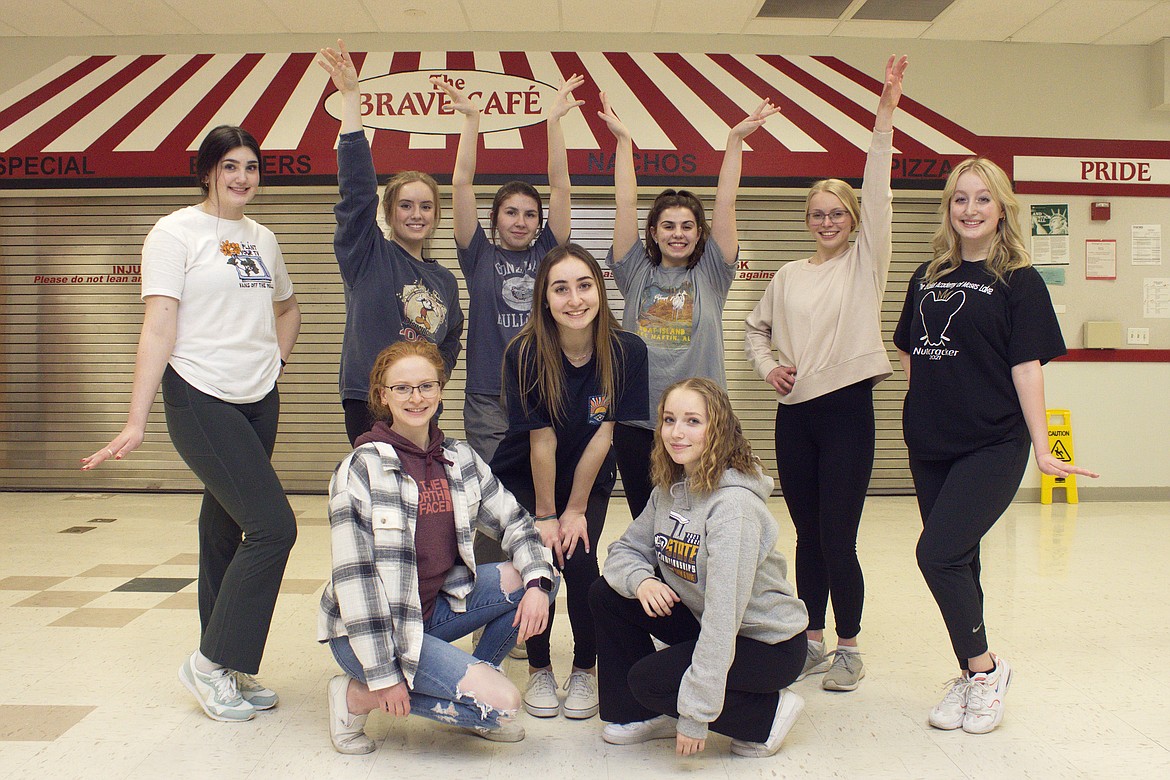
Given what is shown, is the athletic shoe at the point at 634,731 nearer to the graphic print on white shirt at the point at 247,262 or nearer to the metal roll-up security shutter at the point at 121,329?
the graphic print on white shirt at the point at 247,262

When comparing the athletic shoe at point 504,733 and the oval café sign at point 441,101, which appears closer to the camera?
the athletic shoe at point 504,733

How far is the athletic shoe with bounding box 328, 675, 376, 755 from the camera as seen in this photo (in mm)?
2291

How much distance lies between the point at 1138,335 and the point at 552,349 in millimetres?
5476

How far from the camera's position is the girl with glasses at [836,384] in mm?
2713

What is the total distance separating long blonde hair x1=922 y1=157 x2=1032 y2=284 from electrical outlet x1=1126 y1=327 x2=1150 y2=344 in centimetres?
457

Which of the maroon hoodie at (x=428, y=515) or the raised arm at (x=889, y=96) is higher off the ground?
the raised arm at (x=889, y=96)

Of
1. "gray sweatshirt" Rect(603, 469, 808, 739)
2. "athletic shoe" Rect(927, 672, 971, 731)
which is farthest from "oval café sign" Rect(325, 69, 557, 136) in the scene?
"athletic shoe" Rect(927, 672, 971, 731)

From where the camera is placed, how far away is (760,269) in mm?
6520

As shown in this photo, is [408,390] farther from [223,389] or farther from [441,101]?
[441,101]

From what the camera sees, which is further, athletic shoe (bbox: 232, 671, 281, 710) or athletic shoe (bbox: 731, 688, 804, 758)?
athletic shoe (bbox: 232, 671, 281, 710)

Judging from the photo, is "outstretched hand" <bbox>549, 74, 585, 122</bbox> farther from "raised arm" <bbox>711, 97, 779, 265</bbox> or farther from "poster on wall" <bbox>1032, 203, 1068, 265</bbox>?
"poster on wall" <bbox>1032, 203, 1068, 265</bbox>

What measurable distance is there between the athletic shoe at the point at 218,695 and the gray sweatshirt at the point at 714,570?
1.10 meters

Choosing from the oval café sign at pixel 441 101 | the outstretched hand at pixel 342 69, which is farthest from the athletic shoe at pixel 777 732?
the oval café sign at pixel 441 101

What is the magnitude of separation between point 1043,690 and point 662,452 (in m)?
1.48
